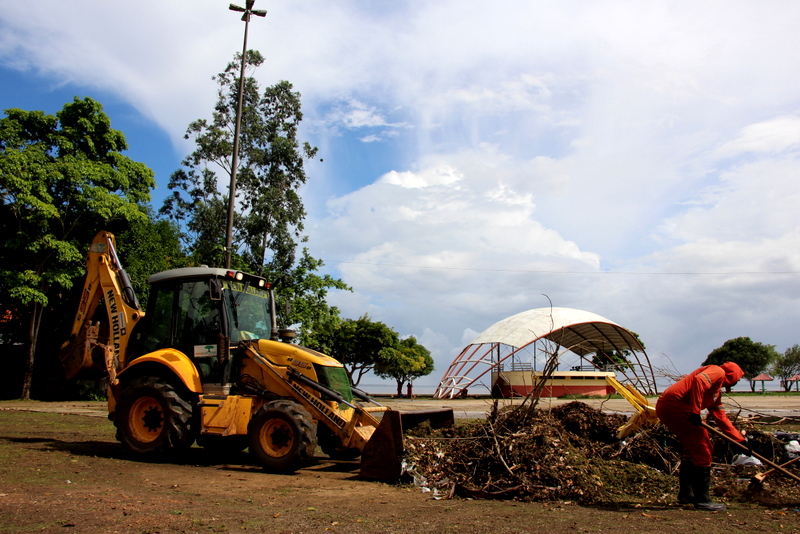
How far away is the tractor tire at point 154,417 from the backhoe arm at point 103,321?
0.81 m

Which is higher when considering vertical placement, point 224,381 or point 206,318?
point 206,318

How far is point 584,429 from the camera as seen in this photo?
8.63m

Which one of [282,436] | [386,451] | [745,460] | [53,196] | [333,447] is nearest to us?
[386,451]

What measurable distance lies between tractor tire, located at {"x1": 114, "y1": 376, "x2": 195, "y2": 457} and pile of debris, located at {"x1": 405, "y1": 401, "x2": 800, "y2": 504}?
3.29m

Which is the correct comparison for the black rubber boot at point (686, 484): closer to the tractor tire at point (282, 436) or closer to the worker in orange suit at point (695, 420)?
the worker in orange suit at point (695, 420)

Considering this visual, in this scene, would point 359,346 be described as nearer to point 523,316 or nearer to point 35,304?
point 523,316

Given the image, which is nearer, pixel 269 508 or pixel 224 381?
pixel 269 508

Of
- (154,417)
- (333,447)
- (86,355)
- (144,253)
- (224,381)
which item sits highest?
(144,253)

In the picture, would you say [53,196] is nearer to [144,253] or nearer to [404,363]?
[144,253]

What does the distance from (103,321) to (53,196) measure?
15646 millimetres

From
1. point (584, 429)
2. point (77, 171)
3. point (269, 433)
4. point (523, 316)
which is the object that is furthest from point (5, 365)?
A: point (523, 316)

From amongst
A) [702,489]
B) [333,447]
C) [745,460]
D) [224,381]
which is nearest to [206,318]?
[224,381]

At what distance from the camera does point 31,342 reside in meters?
24.0

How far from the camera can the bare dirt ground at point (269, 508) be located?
5008 mm
